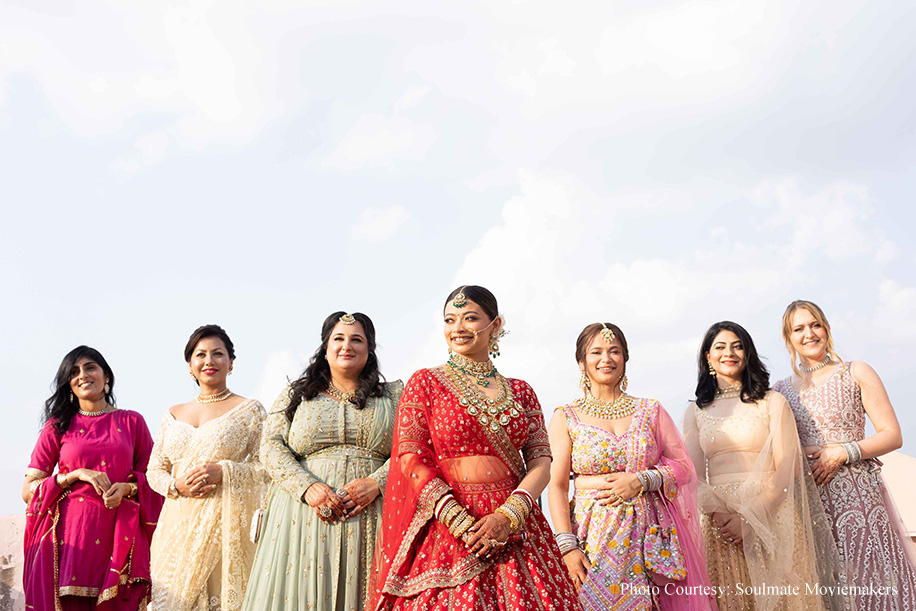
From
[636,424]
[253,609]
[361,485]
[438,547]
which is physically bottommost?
[253,609]

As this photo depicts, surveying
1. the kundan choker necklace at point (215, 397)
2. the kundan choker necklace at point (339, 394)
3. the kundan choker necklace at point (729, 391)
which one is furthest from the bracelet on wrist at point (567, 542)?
the kundan choker necklace at point (215, 397)

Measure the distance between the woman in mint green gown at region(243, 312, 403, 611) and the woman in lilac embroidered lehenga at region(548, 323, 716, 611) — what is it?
1120 mm

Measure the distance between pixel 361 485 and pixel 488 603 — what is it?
1211 millimetres

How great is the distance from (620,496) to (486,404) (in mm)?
1270

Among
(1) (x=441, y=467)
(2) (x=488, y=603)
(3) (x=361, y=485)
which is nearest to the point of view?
→ (2) (x=488, y=603)

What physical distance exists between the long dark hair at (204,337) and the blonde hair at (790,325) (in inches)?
159

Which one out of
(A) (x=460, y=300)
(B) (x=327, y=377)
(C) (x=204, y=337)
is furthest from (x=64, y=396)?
(A) (x=460, y=300)

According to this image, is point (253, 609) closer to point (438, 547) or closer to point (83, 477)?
point (438, 547)

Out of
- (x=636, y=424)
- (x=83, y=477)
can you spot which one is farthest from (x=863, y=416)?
(x=83, y=477)

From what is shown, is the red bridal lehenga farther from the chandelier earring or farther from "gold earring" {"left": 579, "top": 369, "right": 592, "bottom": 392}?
"gold earring" {"left": 579, "top": 369, "right": 592, "bottom": 392}

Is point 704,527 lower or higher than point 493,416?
lower

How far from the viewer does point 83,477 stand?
5.80 meters

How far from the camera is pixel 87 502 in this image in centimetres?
583

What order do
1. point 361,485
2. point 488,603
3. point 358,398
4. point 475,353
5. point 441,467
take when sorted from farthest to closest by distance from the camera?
point 358,398, point 361,485, point 475,353, point 441,467, point 488,603
